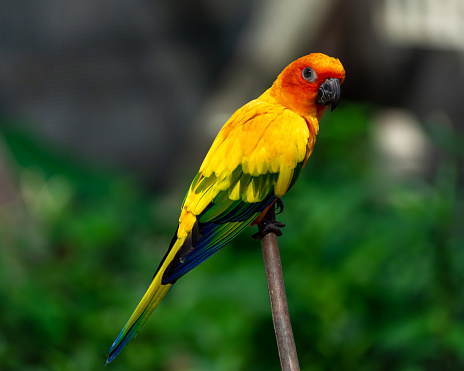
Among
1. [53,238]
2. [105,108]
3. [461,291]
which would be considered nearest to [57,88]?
[105,108]

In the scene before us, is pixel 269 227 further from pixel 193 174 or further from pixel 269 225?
pixel 193 174

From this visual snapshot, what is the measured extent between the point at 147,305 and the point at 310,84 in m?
0.43

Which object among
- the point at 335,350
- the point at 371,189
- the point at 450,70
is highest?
the point at 450,70

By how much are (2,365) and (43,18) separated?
2442mm

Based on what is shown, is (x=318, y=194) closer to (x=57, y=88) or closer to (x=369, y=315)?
Answer: (x=369, y=315)

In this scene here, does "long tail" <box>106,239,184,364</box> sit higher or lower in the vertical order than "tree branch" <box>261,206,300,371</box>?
lower

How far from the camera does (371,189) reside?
2596 millimetres

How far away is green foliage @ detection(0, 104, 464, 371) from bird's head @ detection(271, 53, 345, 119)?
3.58 feet

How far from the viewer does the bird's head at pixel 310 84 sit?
0.87 meters

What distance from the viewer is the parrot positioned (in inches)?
35.8

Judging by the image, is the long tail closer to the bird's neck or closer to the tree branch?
the tree branch

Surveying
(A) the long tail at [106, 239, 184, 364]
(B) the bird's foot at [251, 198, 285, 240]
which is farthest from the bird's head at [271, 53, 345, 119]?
(A) the long tail at [106, 239, 184, 364]

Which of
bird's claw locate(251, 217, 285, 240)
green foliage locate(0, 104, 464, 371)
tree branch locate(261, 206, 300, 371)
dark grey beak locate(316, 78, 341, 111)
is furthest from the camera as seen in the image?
green foliage locate(0, 104, 464, 371)

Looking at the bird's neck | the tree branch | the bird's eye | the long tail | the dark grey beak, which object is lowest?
the long tail
